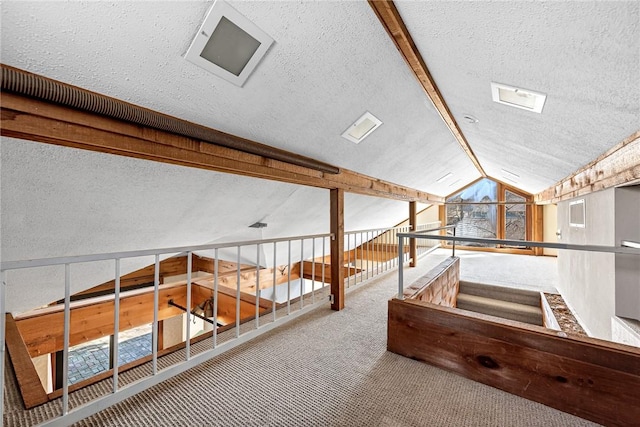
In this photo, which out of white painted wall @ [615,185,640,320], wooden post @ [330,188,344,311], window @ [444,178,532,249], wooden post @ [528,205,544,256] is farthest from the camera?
window @ [444,178,532,249]

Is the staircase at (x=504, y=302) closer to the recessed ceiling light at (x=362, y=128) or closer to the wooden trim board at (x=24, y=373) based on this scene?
the recessed ceiling light at (x=362, y=128)

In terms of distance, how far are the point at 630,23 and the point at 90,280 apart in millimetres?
3671

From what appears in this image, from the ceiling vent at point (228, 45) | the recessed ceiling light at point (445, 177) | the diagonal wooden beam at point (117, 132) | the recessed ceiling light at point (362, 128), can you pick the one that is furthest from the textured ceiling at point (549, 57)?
the recessed ceiling light at point (445, 177)

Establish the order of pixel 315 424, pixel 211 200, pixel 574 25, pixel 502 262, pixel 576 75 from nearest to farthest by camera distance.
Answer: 1. pixel 574 25
2. pixel 576 75
3. pixel 315 424
4. pixel 211 200
5. pixel 502 262

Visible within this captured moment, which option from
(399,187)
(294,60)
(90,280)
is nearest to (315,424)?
(294,60)

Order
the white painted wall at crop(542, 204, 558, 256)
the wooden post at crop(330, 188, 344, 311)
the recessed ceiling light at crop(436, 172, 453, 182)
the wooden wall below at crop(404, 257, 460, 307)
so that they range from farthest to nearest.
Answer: the white painted wall at crop(542, 204, 558, 256), the recessed ceiling light at crop(436, 172, 453, 182), the wooden post at crop(330, 188, 344, 311), the wooden wall below at crop(404, 257, 460, 307)

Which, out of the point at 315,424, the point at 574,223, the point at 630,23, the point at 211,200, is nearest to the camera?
the point at 630,23

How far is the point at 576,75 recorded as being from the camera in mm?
1249

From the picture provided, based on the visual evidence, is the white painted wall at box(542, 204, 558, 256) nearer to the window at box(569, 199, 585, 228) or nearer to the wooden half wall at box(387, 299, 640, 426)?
the window at box(569, 199, 585, 228)

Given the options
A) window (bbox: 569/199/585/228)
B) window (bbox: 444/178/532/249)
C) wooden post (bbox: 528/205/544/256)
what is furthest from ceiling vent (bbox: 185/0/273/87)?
wooden post (bbox: 528/205/544/256)

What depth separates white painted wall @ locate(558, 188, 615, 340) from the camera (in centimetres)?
222

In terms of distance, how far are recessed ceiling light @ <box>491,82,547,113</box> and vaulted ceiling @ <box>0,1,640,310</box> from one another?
0.08 m

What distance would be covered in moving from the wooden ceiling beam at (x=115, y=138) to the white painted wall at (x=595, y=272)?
106 inches

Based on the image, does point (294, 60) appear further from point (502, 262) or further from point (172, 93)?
point (502, 262)
